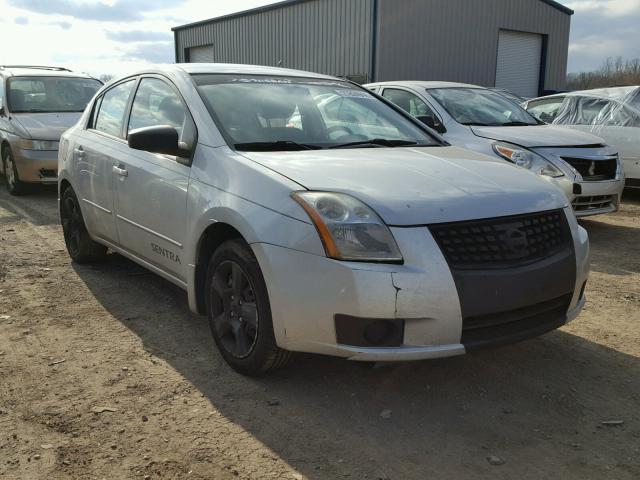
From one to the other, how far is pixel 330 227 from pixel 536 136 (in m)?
4.58

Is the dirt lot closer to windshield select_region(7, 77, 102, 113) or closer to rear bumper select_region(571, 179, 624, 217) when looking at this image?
rear bumper select_region(571, 179, 624, 217)

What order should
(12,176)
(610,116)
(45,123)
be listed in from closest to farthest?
(610,116) < (45,123) < (12,176)

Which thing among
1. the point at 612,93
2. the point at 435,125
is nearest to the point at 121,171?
the point at 435,125

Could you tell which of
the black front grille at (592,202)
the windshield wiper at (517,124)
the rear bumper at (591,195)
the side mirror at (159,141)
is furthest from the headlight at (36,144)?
the black front grille at (592,202)

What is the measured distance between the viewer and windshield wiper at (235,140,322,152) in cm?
333

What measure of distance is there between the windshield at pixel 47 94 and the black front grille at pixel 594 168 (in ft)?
23.8

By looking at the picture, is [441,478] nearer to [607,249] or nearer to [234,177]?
[234,177]

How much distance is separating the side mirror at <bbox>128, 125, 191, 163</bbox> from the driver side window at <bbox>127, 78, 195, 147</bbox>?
0.22ft

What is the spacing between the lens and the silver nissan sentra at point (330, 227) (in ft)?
8.71

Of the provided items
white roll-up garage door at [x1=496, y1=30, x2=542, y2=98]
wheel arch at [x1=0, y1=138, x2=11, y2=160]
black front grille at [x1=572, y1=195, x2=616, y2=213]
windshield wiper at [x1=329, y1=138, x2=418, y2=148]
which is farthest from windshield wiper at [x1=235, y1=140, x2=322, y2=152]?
white roll-up garage door at [x1=496, y1=30, x2=542, y2=98]

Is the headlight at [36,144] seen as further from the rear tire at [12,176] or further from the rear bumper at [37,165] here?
the rear tire at [12,176]

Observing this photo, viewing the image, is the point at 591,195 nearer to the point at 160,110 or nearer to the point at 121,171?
the point at 160,110

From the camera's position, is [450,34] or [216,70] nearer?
[216,70]

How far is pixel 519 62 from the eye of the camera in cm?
2308
